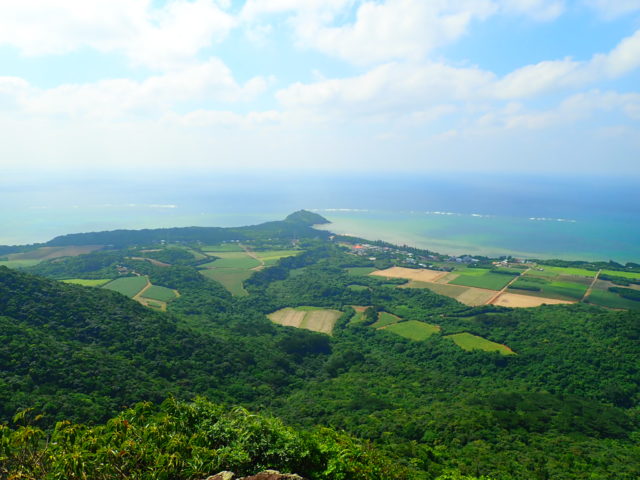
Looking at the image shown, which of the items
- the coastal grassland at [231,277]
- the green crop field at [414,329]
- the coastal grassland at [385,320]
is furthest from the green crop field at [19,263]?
the green crop field at [414,329]

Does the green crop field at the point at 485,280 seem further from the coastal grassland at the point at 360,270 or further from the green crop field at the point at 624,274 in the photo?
the green crop field at the point at 624,274

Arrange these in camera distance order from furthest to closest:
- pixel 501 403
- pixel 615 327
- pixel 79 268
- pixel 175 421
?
pixel 79 268, pixel 615 327, pixel 501 403, pixel 175 421

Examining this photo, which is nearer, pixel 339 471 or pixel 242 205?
pixel 339 471

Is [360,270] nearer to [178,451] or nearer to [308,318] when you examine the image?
[308,318]

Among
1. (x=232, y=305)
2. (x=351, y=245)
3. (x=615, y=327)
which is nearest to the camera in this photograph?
(x=615, y=327)

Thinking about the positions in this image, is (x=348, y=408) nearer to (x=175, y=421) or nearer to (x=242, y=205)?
(x=175, y=421)

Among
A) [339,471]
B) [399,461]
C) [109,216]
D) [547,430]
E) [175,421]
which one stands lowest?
[547,430]

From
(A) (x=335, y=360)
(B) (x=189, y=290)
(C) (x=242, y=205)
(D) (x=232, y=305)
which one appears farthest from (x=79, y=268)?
(C) (x=242, y=205)
